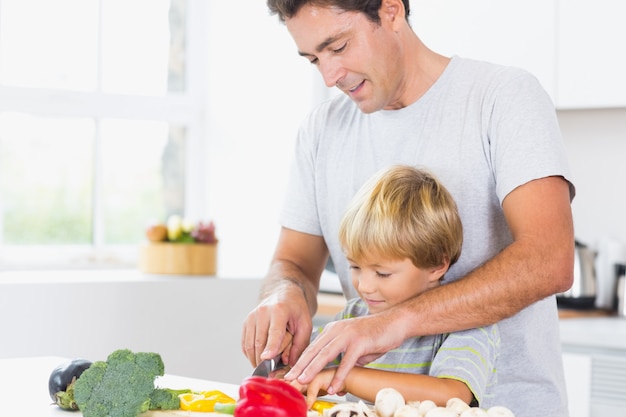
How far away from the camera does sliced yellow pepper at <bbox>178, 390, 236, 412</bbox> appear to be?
1399 millimetres

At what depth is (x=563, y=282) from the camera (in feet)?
5.34

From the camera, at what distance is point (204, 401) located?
55.4 inches

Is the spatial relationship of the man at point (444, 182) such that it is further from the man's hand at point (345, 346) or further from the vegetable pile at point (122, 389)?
the vegetable pile at point (122, 389)

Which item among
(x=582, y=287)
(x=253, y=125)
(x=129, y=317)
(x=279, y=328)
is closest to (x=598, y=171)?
(x=582, y=287)

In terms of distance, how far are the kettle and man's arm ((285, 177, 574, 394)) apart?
178 cm

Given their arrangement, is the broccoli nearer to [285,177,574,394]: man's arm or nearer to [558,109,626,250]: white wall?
[285,177,574,394]: man's arm

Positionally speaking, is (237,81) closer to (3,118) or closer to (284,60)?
(284,60)

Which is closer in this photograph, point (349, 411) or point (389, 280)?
point (349, 411)

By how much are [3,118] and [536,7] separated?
2.17 meters

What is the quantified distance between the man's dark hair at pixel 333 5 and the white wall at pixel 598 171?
81.2 inches

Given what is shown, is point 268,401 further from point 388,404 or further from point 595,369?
point 595,369

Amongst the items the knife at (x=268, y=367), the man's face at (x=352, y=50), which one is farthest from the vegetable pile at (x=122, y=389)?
the man's face at (x=352, y=50)

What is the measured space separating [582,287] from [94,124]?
2.13 metres

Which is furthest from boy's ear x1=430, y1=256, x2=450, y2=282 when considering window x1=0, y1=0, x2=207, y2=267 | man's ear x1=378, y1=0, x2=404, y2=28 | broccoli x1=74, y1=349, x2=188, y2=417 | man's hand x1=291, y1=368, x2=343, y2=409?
window x1=0, y1=0, x2=207, y2=267
